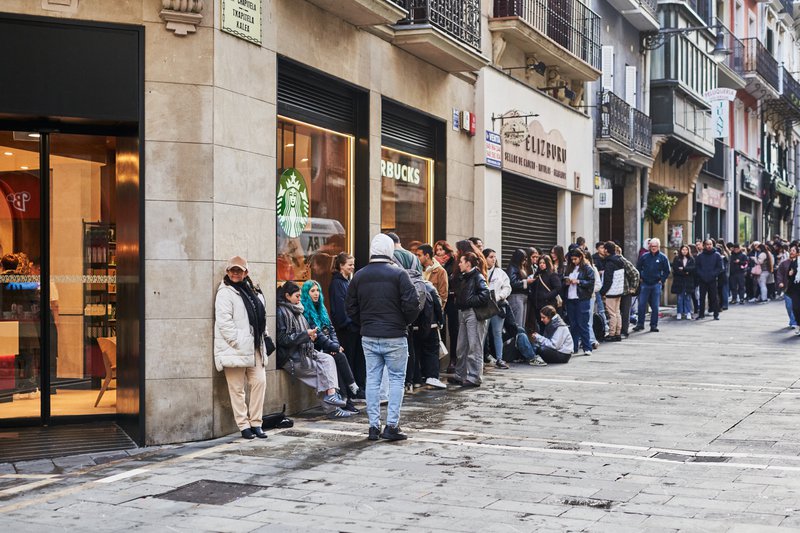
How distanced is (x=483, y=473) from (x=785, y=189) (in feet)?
147

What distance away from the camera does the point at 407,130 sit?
15094mm

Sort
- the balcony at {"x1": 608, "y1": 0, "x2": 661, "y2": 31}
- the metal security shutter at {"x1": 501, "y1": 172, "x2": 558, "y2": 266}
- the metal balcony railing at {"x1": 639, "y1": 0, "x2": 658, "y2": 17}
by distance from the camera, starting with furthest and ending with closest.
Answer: the metal balcony railing at {"x1": 639, "y1": 0, "x2": 658, "y2": 17}
the balcony at {"x1": 608, "y1": 0, "x2": 661, "y2": 31}
the metal security shutter at {"x1": 501, "y1": 172, "x2": 558, "y2": 266}

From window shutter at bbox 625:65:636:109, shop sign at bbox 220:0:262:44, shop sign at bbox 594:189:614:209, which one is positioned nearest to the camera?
shop sign at bbox 220:0:262:44

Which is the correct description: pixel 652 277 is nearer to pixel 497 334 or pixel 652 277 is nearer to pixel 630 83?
pixel 497 334

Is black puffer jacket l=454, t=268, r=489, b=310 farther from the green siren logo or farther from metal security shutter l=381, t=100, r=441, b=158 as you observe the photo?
metal security shutter l=381, t=100, r=441, b=158

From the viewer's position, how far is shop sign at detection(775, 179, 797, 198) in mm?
46969

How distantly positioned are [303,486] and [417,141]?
8737 millimetres

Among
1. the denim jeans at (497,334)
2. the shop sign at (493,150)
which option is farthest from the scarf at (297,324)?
the shop sign at (493,150)

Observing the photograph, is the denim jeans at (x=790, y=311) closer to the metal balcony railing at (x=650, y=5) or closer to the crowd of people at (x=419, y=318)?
the crowd of people at (x=419, y=318)

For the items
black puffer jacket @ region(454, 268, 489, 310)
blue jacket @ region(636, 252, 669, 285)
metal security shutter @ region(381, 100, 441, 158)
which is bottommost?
black puffer jacket @ region(454, 268, 489, 310)

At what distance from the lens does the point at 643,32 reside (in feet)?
93.1

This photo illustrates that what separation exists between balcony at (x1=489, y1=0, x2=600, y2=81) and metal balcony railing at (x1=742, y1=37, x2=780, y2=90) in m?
18.2

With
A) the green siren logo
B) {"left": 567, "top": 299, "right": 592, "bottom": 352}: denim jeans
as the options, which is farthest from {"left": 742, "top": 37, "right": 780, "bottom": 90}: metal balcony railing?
the green siren logo

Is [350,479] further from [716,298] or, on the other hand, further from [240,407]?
[716,298]
